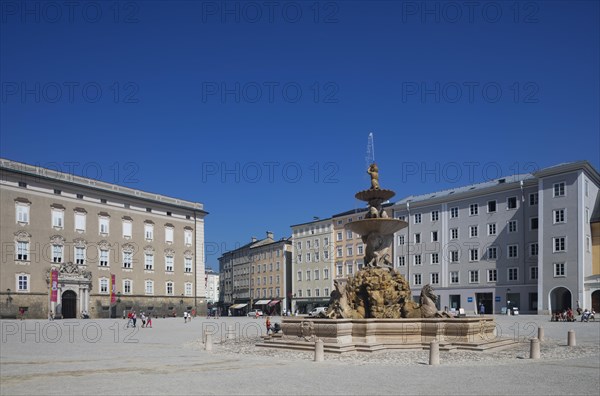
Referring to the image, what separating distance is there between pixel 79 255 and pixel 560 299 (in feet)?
160

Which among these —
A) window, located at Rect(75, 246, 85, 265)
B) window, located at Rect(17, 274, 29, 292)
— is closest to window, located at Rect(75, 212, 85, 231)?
window, located at Rect(75, 246, 85, 265)

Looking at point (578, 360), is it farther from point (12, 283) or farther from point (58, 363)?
point (12, 283)

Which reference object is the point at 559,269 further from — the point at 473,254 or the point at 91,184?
the point at 91,184

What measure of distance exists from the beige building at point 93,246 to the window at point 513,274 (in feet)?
123

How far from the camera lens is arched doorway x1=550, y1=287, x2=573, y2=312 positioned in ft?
181

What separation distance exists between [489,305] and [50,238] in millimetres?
46451

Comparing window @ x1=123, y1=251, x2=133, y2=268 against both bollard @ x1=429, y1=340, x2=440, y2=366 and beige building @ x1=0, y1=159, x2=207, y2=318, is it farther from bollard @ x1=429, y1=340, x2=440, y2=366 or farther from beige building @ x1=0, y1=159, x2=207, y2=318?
bollard @ x1=429, y1=340, x2=440, y2=366

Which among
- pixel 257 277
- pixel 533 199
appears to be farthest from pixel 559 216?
pixel 257 277

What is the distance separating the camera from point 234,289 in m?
106

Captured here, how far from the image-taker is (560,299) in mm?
56000

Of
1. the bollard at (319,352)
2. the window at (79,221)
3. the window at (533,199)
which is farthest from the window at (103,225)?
the bollard at (319,352)

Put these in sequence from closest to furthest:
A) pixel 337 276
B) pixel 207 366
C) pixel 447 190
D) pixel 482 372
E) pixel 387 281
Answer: pixel 482 372 < pixel 207 366 < pixel 387 281 < pixel 447 190 < pixel 337 276

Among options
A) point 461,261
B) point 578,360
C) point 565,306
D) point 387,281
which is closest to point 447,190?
point 461,261

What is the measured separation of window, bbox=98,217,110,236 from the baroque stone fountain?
1717 inches
